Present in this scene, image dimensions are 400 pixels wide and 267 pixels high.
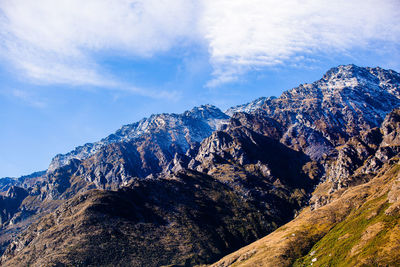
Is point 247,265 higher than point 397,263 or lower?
higher

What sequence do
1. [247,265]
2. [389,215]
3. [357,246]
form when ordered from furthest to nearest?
[247,265] < [389,215] < [357,246]

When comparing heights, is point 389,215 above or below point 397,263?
above

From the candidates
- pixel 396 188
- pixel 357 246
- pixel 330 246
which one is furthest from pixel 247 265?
pixel 396 188

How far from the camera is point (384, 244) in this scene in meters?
144

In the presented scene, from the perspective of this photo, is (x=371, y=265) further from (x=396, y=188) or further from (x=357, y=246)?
(x=396, y=188)

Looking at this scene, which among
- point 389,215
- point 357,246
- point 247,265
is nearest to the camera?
point 357,246

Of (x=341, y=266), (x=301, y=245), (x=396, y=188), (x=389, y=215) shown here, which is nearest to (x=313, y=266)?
(x=341, y=266)

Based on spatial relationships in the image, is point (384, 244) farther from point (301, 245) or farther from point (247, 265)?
point (247, 265)

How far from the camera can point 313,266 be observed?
539 feet

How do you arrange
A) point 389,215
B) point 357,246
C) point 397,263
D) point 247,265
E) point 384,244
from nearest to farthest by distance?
point 397,263 → point 384,244 → point 357,246 → point 389,215 → point 247,265

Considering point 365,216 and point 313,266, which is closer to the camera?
point 313,266

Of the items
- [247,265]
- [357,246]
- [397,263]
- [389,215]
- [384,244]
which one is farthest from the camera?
[247,265]

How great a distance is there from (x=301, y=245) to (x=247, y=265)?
40.9m

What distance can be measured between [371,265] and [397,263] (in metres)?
10.8
